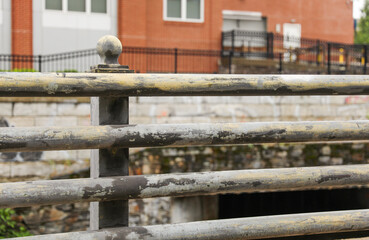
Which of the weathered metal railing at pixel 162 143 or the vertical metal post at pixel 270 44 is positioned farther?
the vertical metal post at pixel 270 44

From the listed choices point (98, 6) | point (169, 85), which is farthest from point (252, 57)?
point (169, 85)

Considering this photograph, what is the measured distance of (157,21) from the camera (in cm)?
2116

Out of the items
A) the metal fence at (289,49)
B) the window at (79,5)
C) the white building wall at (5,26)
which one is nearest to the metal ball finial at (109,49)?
the white building wall at (5,26)

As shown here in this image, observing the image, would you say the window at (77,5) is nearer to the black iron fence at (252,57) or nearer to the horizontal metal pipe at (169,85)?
the black iron fence at (252,57)

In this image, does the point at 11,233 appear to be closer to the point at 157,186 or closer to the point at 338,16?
the point at 157,186

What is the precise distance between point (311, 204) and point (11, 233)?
9042 mm

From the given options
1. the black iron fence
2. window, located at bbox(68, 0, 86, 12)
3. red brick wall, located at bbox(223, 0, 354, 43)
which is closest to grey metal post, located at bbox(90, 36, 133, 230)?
the black iron fence

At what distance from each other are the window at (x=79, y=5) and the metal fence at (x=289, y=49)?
18.9 feet

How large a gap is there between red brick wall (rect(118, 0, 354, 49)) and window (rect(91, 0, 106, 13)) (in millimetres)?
763

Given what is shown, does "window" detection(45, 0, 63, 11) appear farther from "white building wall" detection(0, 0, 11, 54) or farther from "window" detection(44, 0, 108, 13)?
"white building wall" detection(0, 0, 11, 54)

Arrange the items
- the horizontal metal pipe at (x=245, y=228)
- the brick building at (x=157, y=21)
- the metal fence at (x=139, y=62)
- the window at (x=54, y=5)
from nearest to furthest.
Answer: the horizontal metal pipe at (x=245, y=228) < the metal fence at (x=139, y=62) < the brick building at (x=157, y=21) < the window at (x=54, y=5)

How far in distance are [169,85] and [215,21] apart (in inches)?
793

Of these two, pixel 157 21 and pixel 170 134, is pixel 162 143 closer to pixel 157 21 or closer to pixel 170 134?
pixel 170 134

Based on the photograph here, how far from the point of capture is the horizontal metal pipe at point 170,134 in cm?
238
